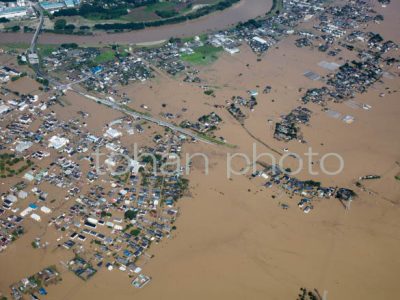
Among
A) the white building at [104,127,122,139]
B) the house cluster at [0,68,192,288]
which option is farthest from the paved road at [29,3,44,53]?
the white building at [104,127,122,139]

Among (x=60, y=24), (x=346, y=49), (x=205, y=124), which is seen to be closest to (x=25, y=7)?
(x=60, y=24)

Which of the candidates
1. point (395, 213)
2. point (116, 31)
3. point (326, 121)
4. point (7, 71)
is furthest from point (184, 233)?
point (116, 31)

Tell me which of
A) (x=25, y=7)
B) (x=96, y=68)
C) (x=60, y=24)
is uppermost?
(x=25, y=7)

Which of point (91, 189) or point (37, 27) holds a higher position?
point (37, 27)

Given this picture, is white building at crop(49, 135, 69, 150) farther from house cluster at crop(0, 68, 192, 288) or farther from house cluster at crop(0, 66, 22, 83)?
house cluster at crop(0, 66, 22, 83)

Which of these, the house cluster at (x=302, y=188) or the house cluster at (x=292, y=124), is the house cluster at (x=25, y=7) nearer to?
the house cluster at (x=292, y=124)

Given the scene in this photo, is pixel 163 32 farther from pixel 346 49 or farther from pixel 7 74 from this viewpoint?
pixel 346 49
